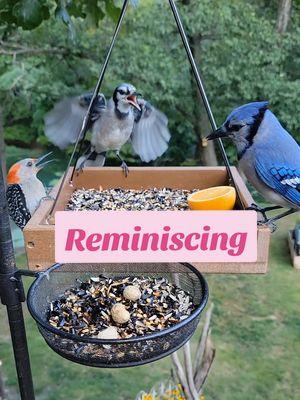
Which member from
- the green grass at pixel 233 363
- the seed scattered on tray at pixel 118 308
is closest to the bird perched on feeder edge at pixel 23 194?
the seed scattered on tray at pixel 118 308

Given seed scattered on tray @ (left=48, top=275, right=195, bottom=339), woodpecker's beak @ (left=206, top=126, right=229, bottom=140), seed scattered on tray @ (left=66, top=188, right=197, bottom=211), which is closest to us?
seed scattered on tray @ (left=48, top=275, right=195, bottom=339)

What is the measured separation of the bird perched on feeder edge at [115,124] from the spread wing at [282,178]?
0.70 m

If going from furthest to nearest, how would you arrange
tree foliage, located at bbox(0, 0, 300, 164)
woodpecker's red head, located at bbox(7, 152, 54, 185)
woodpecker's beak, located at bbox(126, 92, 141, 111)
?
tree foliage, located at bbox(0, 0, 300, 164), woodpecker's beak, located at bbox(126, 92, 141, 111), woodpecker's red head, located at bbox(7, 152, 54, 185)

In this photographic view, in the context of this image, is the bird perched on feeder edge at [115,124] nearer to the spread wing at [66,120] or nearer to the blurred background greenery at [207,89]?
the spread wing at [66,120]

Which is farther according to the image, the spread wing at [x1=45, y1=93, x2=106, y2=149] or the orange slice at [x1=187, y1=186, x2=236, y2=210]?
the spread wing at [x1=45, y1=93, x2=106, y2=149]

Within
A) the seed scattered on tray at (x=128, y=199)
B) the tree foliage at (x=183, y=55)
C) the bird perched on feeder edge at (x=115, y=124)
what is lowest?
the tree foliage at (x=183, y=55)

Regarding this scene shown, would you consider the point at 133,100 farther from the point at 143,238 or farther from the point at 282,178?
the point at 143,238

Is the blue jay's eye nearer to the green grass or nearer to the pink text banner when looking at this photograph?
the pink text banner

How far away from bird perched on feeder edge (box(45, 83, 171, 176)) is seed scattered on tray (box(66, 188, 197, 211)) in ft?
0.41

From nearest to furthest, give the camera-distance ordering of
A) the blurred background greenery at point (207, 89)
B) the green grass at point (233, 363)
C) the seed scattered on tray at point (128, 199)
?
the seed scattered on tray at point (128, 199), the green grass at point (233, 363), the blurred background greenery at point (207, 89)

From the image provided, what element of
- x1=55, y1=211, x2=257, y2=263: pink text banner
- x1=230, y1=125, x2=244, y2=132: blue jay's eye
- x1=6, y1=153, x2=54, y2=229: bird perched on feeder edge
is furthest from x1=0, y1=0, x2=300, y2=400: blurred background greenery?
x1=55, y1=211, x2=257, y2=263: pink text banner

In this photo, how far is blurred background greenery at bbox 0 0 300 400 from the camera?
13.0 ft

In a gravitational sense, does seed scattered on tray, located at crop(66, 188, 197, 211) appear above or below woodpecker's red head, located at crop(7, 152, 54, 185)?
below

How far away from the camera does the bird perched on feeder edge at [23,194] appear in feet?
6.48
